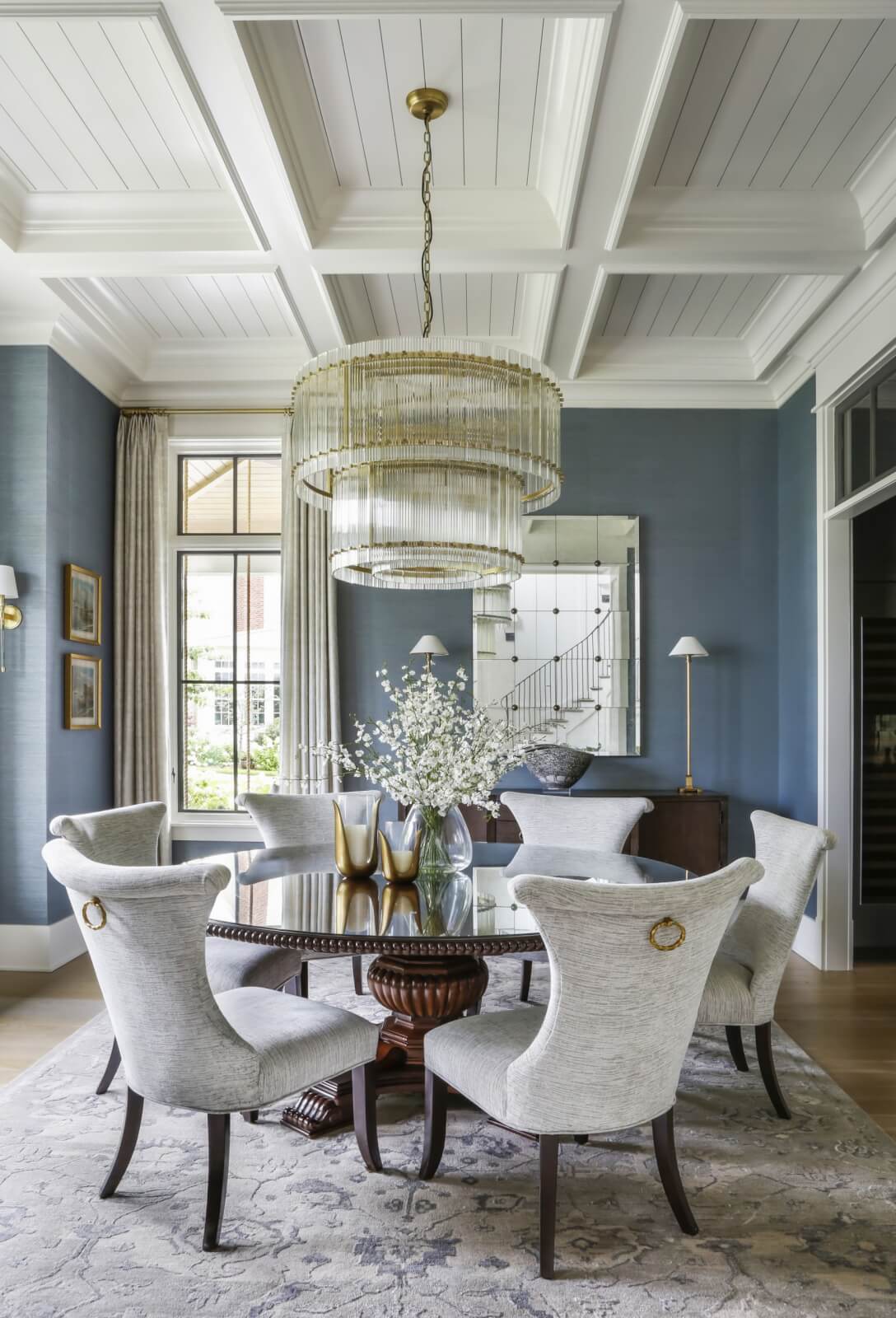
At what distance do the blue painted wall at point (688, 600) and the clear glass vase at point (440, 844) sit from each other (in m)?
2.22

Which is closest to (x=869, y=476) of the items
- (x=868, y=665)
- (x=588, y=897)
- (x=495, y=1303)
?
(x=868, y=665)

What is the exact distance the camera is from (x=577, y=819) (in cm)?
371

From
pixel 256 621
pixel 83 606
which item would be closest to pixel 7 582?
pixel 83 606

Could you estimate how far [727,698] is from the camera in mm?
5121

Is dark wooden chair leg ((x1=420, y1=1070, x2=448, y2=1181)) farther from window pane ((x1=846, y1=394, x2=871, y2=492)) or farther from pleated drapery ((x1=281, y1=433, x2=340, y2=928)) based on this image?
window pane ((x1=846, y1=394, x2=871, y2=492))

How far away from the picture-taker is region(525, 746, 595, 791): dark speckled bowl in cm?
472

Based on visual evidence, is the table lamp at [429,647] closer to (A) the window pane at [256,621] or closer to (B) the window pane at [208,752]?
(A) the window pane at [256,621]

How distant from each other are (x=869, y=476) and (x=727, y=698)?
158cm

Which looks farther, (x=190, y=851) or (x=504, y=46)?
(x=190, y=851)

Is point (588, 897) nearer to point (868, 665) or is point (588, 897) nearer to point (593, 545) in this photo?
point (868, 665)

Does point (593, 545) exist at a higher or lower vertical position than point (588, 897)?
higher

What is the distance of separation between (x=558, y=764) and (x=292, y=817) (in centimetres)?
154

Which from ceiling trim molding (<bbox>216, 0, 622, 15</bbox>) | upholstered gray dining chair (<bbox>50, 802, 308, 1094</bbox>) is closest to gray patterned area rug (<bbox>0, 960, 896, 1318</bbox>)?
upholstered gray dining chair (<bbox>50, 802, 308, 1094</bbox>)

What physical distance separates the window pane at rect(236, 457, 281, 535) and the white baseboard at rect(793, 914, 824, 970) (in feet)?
11.9
